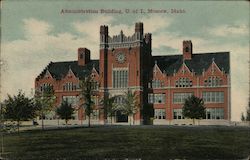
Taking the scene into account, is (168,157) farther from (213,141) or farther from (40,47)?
(40,47)

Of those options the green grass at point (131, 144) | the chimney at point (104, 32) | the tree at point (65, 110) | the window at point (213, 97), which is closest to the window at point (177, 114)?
the window at point (213, 97)

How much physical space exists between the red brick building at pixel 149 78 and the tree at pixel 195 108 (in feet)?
3.54

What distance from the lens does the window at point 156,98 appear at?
3303 centimetres

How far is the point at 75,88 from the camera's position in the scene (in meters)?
31.6

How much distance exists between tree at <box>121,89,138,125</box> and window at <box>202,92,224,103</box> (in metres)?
5.63

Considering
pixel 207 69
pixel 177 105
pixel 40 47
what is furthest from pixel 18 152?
pixel 207 69

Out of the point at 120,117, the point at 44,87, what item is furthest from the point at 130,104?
the point at 44,87

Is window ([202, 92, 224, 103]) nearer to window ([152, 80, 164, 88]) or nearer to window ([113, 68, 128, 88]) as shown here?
window ([152, 80, 164, 88])

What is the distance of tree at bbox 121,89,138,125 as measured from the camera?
3184cm

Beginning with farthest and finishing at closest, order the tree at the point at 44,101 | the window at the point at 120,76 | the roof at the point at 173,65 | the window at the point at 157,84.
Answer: the window at the point at 157,84 → the window at the point at 120,76 → the roof at the point at 173,65 → the tree at the point at 44,101

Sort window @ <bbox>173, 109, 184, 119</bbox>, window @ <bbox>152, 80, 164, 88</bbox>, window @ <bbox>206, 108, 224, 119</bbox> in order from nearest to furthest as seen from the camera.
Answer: window @ <bbox>206, 108, 224, 119</bbox>, window @ <bbox>173, 109, 184, 119</bbox>, window @ <bbox>152, 80, 164, 88</bbox>

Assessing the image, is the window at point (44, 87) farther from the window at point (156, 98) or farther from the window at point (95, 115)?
the window at point (156, 98)

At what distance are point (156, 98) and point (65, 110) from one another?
1118 centimetres

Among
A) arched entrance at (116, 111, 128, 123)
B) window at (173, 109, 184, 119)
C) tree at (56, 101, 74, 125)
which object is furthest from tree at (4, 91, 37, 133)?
window at (173, 109, 184, 119)
